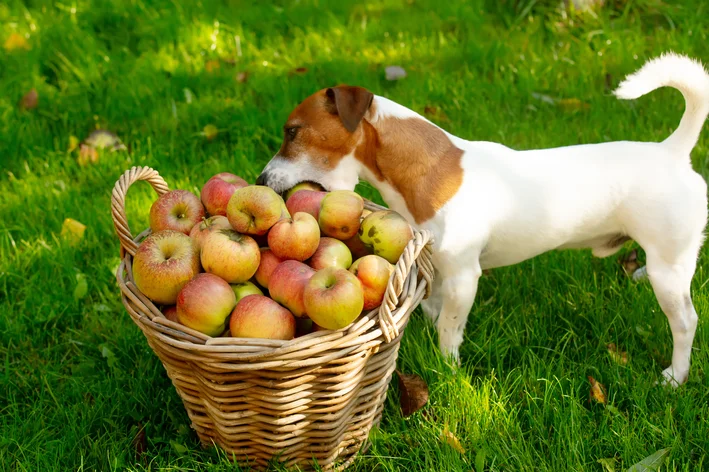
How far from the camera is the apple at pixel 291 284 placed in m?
2.13

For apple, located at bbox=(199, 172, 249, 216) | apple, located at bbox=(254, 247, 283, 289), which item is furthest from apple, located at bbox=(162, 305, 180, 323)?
apple, located at bbox=(199, 172, 249, 216)

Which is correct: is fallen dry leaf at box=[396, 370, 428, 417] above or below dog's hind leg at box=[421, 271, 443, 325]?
above

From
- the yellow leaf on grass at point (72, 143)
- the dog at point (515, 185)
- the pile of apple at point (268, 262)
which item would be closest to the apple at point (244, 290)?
the pile of apple at point (268, 262)

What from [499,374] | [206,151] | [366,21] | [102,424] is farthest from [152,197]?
[366,21]

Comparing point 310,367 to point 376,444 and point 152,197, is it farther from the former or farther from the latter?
point 152,197

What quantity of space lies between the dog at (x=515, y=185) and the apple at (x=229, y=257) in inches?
25.5

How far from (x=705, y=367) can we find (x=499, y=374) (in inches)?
29.0

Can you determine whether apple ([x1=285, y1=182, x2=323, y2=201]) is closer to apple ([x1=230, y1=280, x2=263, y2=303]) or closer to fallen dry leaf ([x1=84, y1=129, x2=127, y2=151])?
apple ([x1=230, y1=280, x2=263, y2=303])

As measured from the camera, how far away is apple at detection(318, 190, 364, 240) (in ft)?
7.66

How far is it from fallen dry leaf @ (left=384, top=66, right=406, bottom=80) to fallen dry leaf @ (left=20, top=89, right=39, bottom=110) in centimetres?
219

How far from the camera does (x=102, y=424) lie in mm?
2529

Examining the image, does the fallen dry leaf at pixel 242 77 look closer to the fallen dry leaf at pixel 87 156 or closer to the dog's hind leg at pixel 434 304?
the fallen dry leaf at pixel 87 156

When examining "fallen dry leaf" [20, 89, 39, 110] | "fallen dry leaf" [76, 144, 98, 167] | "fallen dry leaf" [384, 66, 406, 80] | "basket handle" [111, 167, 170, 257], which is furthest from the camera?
"fallen dry leaf" [384, 66, 406, 80]

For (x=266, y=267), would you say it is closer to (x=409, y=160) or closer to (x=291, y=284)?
(x=291, y=284)
